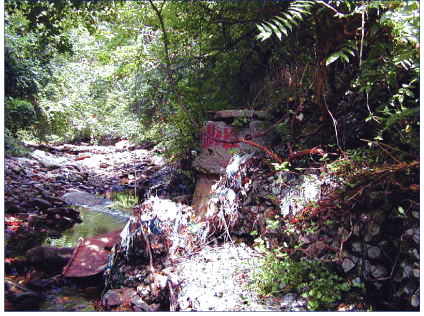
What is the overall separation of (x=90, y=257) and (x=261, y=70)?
3.65 m

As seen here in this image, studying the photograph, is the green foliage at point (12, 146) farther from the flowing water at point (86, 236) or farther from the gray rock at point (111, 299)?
the gray rock at point (111, 299)

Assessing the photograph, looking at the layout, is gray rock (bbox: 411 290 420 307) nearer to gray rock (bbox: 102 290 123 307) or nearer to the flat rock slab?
gray rock (bbox: 102 290 123 307)

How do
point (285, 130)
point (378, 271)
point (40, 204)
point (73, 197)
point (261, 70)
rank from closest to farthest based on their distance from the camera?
point (378, 271)
point (285, 130)
point (261, 70)
point (40, 204)
point (73, 197)

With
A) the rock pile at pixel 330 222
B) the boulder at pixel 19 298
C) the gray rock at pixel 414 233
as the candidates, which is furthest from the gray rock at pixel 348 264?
the boulder at pixel 19 298

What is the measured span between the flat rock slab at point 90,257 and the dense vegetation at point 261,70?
221cm

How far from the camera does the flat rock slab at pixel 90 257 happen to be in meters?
3.47

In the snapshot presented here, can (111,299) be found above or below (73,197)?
above

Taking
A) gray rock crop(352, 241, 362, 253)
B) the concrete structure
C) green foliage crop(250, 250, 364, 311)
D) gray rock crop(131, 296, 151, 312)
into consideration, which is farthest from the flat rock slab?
gray rock crop(352, 241, 362, 253)

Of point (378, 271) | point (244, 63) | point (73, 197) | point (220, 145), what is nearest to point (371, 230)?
point (378, 271)

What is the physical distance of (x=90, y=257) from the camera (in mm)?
3729

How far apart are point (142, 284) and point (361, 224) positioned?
204 centimetres

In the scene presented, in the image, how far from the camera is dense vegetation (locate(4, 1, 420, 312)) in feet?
7.25

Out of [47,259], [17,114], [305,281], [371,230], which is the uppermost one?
[17,114]

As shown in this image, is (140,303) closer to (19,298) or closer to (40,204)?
(19,298)
